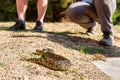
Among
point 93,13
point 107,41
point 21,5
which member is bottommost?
point 107,41

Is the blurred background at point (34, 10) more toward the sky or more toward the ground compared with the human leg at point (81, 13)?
more toward the ground

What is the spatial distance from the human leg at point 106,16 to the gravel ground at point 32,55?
0.81ft

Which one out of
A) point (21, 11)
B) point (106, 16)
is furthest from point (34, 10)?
point (106, 16)

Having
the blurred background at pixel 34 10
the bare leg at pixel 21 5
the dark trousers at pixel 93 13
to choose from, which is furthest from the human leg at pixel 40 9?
the blurred background at pixel 34 10

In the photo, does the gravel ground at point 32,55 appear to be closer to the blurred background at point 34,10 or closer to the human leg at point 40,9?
the human leg at point 40,9

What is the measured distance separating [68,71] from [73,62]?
425 millimetres

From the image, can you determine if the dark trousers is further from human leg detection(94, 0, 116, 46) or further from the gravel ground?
the gravel ground

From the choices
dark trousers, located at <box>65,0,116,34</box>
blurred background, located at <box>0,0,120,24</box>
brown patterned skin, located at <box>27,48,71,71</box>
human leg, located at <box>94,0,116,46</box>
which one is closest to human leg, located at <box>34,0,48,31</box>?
dark trousers, located at <box>65,0,116,34</box>

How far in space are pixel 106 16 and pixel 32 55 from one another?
72.6 inches

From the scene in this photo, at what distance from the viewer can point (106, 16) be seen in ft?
21.2

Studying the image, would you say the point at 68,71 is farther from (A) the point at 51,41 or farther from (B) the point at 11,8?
(B) the point at 11,8

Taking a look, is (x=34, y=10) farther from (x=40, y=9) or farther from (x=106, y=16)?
(x=106, y=16)

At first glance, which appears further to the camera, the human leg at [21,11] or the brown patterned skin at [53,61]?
the human leg at [21,11]

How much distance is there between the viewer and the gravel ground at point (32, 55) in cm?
445
